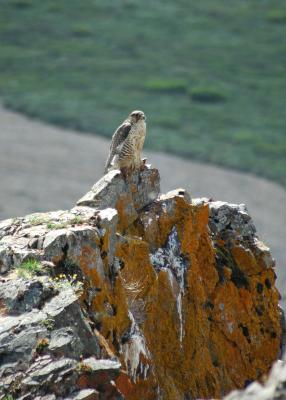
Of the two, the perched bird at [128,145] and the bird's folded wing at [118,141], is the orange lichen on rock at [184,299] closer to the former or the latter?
the perched bird at [128,145]

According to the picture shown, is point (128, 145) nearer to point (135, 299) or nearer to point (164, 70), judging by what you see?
point (135, 299)

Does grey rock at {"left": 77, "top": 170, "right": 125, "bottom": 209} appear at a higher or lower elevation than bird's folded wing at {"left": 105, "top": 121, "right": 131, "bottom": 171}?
lower

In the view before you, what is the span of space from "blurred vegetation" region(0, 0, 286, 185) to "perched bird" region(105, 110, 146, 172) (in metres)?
50.3

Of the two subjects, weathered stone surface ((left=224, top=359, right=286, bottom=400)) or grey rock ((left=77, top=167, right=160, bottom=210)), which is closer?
weathered stone surface ((left=224, top=359, right=286, bottom=400))

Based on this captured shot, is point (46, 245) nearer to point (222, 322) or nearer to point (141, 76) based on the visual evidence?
point (222, 322)

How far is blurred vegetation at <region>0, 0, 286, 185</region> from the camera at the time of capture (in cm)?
8331

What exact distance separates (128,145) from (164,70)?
70716mm

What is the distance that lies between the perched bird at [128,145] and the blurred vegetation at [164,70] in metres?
50.3

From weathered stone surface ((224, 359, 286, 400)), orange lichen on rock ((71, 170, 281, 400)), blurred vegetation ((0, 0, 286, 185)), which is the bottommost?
blurred vegetation ((0, 0, 286, 185))

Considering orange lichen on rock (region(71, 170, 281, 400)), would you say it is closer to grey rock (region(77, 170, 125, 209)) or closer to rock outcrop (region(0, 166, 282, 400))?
rock outcrop (region(0, 166, 282, 400))

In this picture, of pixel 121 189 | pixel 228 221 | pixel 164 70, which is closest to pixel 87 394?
pixel 121 189

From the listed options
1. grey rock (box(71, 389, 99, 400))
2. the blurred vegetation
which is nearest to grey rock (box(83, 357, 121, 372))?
grey rock (box(71, 389, 99, 400))

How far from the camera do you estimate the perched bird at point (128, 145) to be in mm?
25938

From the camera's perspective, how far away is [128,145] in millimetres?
25938
